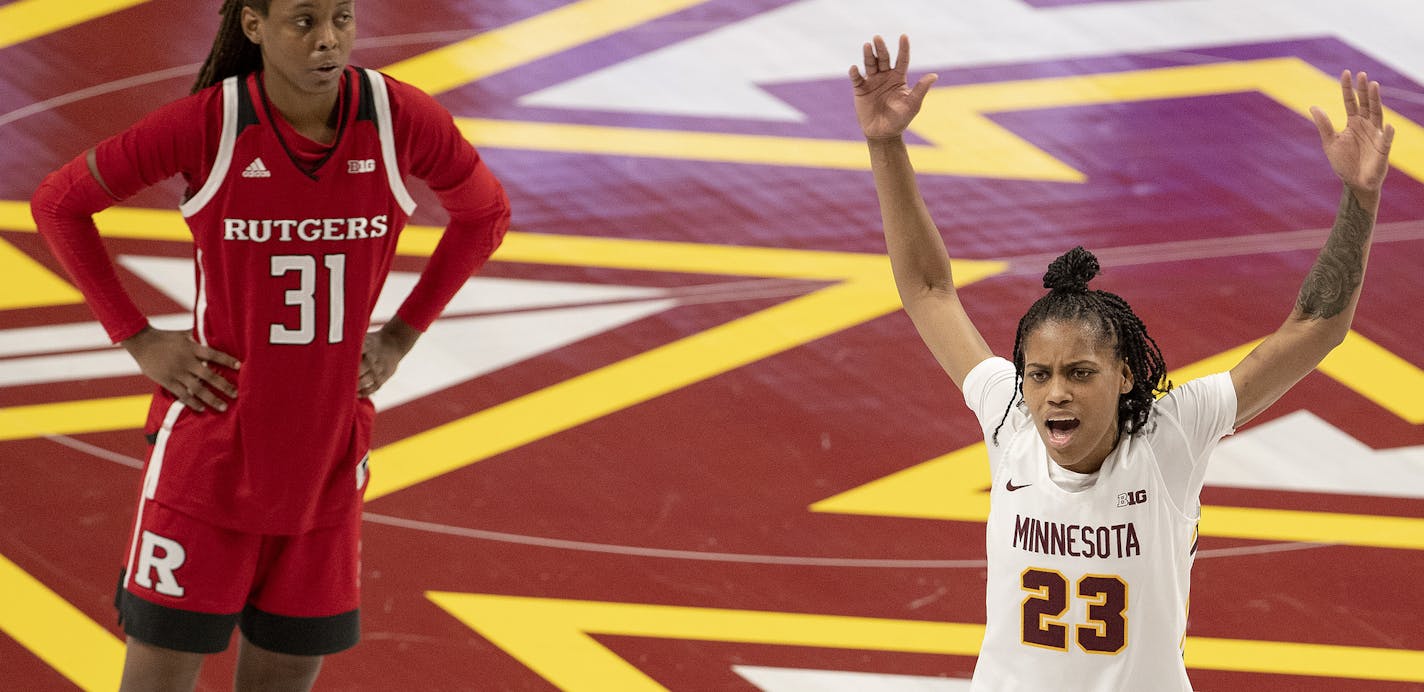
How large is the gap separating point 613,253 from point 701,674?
2.06 m

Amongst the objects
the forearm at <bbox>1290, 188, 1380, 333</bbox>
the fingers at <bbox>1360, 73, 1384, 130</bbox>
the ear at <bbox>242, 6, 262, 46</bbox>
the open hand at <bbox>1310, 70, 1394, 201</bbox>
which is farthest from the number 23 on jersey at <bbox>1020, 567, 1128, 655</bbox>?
the ear at <bbox>242, 6, 262, 46</bbox>

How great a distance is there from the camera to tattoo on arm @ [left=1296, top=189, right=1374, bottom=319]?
2.92 metres

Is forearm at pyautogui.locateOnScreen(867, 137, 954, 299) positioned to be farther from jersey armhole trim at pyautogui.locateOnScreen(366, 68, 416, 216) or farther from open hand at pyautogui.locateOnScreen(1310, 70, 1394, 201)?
jersey armhole trim at pyautogui.locateOnScreen(366, 68, 416, 216)

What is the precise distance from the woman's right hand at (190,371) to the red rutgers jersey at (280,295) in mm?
26

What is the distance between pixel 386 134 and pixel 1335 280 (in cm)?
173

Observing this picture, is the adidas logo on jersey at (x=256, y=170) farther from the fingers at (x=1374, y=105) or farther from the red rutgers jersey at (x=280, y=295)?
the fingers at (x=1374, y=105)

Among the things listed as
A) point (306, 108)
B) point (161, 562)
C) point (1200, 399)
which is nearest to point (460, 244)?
point (306, 108)

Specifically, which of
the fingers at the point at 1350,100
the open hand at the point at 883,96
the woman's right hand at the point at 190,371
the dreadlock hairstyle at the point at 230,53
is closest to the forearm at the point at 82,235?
the woman's right hand at the point at 190,371

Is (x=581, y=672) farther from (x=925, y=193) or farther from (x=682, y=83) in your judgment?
(x=682, y=83)

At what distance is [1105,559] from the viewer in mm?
2848

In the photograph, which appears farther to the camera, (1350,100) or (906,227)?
(906,227)

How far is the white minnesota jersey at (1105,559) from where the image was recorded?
283 cm

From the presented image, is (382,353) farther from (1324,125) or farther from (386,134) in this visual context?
(1324,125)

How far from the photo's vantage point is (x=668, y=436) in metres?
5.32
